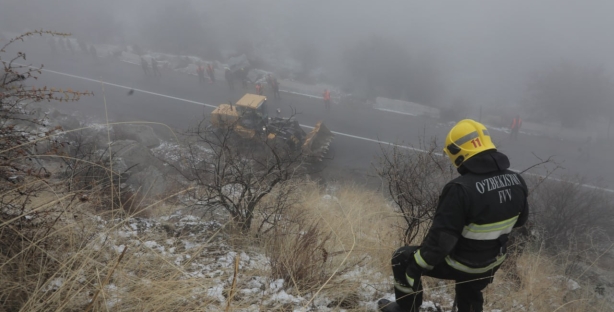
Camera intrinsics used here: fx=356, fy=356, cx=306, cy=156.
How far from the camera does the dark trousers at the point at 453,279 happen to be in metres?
2.42

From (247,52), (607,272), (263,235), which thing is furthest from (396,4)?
(263,235)

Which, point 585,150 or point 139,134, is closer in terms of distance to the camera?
point 139,134

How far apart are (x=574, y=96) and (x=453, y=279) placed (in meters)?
20.0

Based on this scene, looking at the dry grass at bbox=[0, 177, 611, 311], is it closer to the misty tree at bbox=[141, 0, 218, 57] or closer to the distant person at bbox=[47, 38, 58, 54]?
the misty tree at bbox=[141, 0, 218, 57]

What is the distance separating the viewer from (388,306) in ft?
8.97

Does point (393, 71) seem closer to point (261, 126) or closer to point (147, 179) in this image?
point (261, 126)

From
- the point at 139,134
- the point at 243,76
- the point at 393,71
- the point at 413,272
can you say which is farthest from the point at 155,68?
the point at 413,272

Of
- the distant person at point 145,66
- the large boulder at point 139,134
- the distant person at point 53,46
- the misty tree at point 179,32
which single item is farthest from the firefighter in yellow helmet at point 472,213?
the distant person at point 53,46

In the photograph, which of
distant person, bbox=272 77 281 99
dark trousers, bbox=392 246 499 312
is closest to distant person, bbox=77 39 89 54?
distant person, bbox=272 77 281 99

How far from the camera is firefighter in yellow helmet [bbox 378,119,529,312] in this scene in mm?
2104

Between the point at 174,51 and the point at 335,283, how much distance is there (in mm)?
27063

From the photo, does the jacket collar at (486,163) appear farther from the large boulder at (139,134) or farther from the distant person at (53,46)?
the distant person at (53,46)

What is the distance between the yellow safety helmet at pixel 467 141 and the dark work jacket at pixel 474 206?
0.04 meters

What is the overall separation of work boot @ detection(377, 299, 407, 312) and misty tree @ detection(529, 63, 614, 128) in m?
18.9
